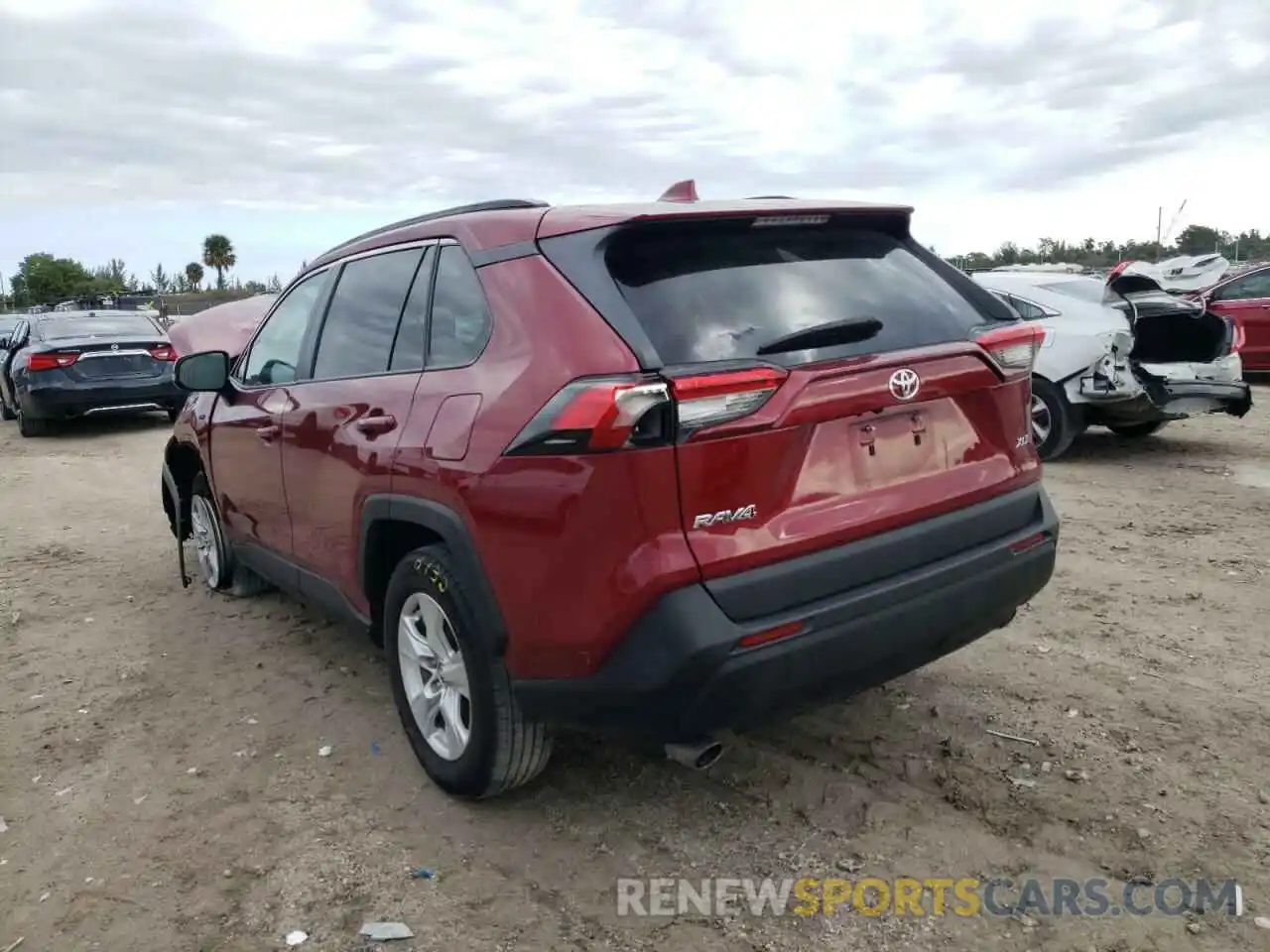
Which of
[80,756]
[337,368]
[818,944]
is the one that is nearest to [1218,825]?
[818,944]

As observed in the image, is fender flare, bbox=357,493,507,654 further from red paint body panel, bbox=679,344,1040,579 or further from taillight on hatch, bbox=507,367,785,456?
red paint body panel, bbox=679,344,1040,579

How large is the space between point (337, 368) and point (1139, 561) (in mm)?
4207

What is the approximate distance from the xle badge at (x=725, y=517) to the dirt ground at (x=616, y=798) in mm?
1038

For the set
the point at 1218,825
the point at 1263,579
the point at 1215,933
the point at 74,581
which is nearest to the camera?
the point at 1215,933

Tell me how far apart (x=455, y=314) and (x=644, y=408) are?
3.18 ft

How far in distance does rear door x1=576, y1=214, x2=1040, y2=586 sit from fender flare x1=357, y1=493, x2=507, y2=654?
0.66 m

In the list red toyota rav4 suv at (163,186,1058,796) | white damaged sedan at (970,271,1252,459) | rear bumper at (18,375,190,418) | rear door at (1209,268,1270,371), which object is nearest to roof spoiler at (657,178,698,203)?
red toyota rav4 suv at (163,186,1058,796)

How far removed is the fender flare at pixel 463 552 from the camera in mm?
2770

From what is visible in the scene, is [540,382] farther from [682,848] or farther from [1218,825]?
[1218,825]

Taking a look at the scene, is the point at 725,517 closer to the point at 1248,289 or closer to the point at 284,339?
the point at 284,339

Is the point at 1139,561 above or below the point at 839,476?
below

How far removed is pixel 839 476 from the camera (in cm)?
266

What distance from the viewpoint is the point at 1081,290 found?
8.32 m

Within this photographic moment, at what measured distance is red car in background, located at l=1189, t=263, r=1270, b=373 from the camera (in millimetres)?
12570
